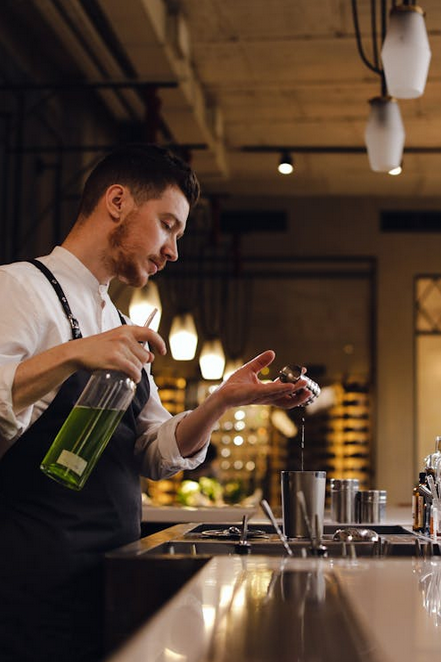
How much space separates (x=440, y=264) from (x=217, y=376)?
5231mm

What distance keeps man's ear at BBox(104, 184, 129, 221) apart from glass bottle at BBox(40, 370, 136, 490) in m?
0.59

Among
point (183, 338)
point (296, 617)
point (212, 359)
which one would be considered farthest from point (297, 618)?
point (212, 359)

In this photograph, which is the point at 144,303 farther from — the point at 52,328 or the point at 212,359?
the point at 52,328

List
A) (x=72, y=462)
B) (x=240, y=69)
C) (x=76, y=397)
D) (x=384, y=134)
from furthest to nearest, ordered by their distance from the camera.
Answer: (x=240, y=69) → (x=384, y=134) → (x=76, y=397) → (x=72, y=462)

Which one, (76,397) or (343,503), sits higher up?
(76,397)

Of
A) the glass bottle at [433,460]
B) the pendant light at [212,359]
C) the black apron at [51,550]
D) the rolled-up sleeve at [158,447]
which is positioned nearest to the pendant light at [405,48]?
the glass bottle at [433,460]

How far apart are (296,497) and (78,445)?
28.2 inches

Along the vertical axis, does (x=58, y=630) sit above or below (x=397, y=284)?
below

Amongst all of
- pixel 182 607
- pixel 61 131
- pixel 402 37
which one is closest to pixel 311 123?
pixel 61 131

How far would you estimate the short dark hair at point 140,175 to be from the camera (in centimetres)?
225

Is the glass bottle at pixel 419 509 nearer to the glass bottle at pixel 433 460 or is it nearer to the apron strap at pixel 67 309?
the glass bottle at pixel 433 460

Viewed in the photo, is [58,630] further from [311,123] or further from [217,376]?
[311,123]

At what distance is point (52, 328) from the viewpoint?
6.65 feet

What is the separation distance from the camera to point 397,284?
1148cm
